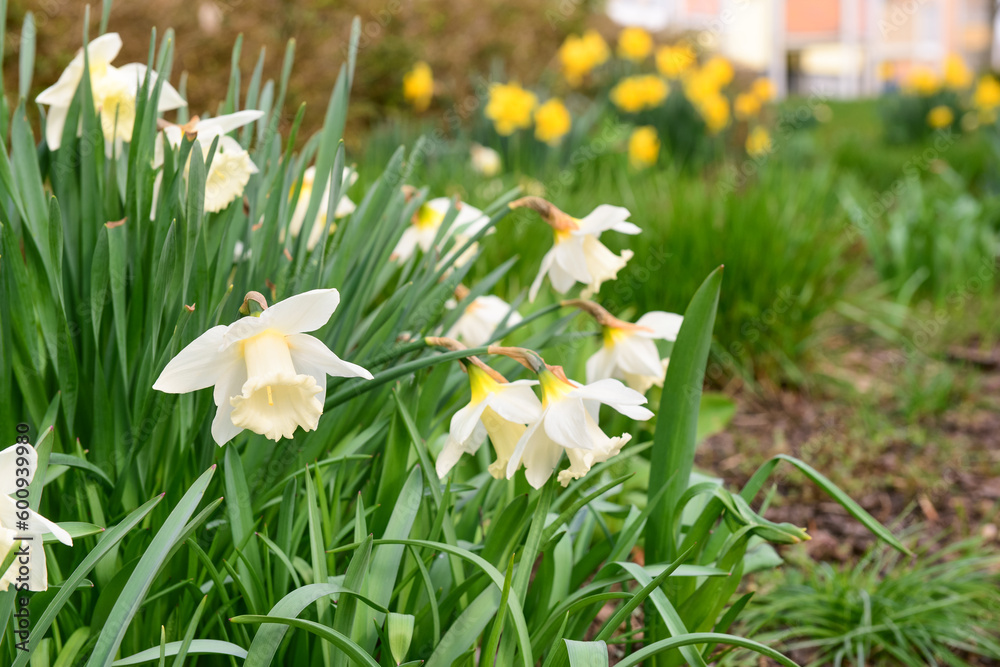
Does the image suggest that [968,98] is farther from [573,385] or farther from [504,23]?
[573,385]

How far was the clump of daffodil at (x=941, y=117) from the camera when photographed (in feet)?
23.0

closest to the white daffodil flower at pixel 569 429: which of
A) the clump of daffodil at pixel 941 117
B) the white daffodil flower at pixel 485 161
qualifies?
the white daffodil flower at pixel 485 161

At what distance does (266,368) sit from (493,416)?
0.28 m

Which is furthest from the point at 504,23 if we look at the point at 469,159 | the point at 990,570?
the point at 990,570

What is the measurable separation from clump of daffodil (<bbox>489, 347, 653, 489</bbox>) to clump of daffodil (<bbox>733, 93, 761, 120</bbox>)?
558 centimetres

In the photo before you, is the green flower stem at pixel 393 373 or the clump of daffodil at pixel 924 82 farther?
the clump of daffodil at pixel 924 82

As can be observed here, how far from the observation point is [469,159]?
13.6 ft

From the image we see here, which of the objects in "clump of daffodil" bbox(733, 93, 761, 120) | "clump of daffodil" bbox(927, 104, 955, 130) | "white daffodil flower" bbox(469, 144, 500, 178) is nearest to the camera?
"white daffodil flower" bbox(469, 144, 500, 178)

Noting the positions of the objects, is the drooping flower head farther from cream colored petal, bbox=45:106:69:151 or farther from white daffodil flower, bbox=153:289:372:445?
cream colored petal, bbox=45:106:69:151

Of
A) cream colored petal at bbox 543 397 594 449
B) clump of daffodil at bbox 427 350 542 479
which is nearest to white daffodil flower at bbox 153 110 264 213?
clump of daffodil at bbox 427 350 542 479

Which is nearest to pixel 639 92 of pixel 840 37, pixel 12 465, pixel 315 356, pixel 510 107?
pixel 510 107

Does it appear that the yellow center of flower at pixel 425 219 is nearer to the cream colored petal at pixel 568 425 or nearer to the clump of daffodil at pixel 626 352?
the clump of daffodil at pixel 626 352

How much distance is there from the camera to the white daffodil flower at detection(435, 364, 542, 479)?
0.96 metres

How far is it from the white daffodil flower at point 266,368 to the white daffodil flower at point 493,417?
6.4 inches
